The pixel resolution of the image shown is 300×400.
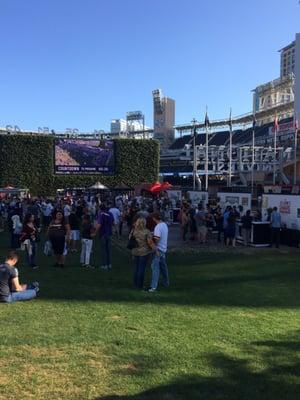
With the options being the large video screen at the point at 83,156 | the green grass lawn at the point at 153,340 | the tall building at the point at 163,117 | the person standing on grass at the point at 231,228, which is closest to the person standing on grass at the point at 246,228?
the person standing on grass at the point at 231,228

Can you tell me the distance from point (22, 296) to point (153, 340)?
3.29 m

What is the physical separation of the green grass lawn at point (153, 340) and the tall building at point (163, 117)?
13164 cm

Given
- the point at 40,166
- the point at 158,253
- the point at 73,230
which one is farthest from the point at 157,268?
the point at 40,166

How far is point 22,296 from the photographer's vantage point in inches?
376

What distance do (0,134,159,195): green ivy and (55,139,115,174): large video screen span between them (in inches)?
24.4

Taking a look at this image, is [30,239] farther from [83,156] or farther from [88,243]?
[83,156]

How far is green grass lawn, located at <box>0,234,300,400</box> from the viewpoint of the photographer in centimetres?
553

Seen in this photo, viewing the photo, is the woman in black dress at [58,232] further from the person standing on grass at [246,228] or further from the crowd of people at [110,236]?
the person standing on grass at [246,228]

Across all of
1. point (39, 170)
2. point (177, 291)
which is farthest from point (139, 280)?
point (39, 170)

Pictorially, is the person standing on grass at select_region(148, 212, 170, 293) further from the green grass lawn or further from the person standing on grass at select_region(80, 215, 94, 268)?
the person standing on grass at select_region(80, 215, 94, 268)

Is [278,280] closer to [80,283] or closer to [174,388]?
[80,283]

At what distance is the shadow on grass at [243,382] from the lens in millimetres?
5316

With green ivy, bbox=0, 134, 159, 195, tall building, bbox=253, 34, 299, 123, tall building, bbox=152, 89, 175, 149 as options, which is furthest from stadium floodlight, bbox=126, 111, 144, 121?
green ivy, bbox=0, 134, 159, 195

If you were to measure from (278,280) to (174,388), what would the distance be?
7442mm
